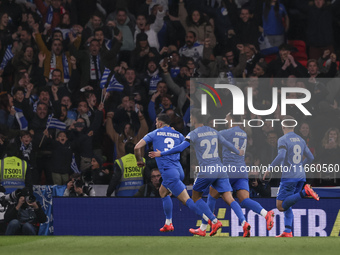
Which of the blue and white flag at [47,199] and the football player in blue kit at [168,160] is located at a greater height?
the football player in blue kit at [168,160]

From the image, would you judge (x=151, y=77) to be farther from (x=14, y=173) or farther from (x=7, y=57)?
(x=14, y=173)

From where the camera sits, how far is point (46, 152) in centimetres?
1522

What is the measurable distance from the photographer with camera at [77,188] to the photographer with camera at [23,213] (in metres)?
0.62

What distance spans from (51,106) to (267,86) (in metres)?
4.60

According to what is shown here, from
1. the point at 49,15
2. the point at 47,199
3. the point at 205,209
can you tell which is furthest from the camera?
the point at 49,15

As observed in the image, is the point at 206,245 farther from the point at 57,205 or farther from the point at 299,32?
the point at 299,32

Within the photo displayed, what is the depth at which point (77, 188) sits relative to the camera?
46.7ft

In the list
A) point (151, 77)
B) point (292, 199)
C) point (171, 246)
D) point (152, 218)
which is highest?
point (151, 77)

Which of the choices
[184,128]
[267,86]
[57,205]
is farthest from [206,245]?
[267,86]

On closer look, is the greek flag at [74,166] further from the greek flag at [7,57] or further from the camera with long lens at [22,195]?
the greek flag at [7,57]

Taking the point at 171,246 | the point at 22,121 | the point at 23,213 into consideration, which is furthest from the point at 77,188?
the point at 171,246

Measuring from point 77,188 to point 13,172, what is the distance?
124 centimetres

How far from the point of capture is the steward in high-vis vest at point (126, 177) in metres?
14.1

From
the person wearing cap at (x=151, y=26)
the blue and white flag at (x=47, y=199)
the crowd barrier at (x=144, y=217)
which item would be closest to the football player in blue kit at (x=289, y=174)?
the crowd barrier at (x=144, y=217)
